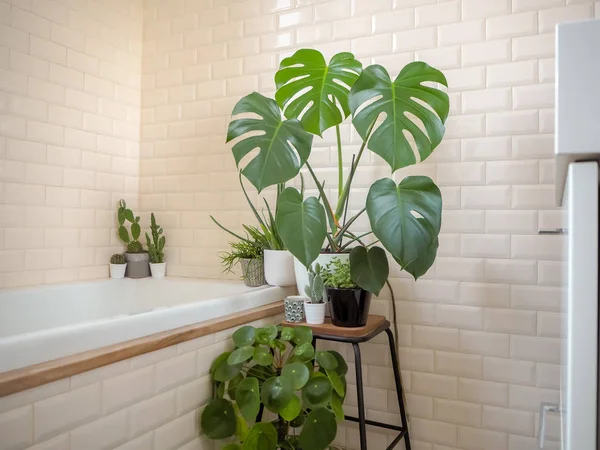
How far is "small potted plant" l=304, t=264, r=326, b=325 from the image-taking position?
176cm

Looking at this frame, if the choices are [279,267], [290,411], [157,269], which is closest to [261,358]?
[290,411]

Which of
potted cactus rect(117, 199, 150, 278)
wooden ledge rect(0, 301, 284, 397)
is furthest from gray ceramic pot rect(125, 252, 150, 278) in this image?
wooden ledge rect(0, 301, 284, 397)

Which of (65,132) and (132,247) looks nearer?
(65,132)

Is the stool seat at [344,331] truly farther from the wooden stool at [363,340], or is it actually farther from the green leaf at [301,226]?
the green leaf at [301,226]

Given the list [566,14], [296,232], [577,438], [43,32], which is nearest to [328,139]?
[296,232]

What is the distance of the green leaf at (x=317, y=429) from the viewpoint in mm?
1532

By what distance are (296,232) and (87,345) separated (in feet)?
2.15

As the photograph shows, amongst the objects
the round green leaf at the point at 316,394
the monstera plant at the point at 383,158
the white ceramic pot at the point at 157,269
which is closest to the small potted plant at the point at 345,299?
the monstera plant at the point at 383,158

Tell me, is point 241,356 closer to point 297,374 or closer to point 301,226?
point 297,374

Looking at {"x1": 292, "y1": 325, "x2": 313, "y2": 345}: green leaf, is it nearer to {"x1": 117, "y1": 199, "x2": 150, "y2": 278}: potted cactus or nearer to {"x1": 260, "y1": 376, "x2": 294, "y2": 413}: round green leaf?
{"x1": 260, "y1": 376, "x2": 294, "y2": 413}: round green leaf

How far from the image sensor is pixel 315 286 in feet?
5.78

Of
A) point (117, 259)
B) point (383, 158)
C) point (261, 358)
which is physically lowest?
point (261, 358)

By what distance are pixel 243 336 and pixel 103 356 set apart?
1.71 ft

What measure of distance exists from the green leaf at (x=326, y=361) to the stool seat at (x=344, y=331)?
71 millimetres
